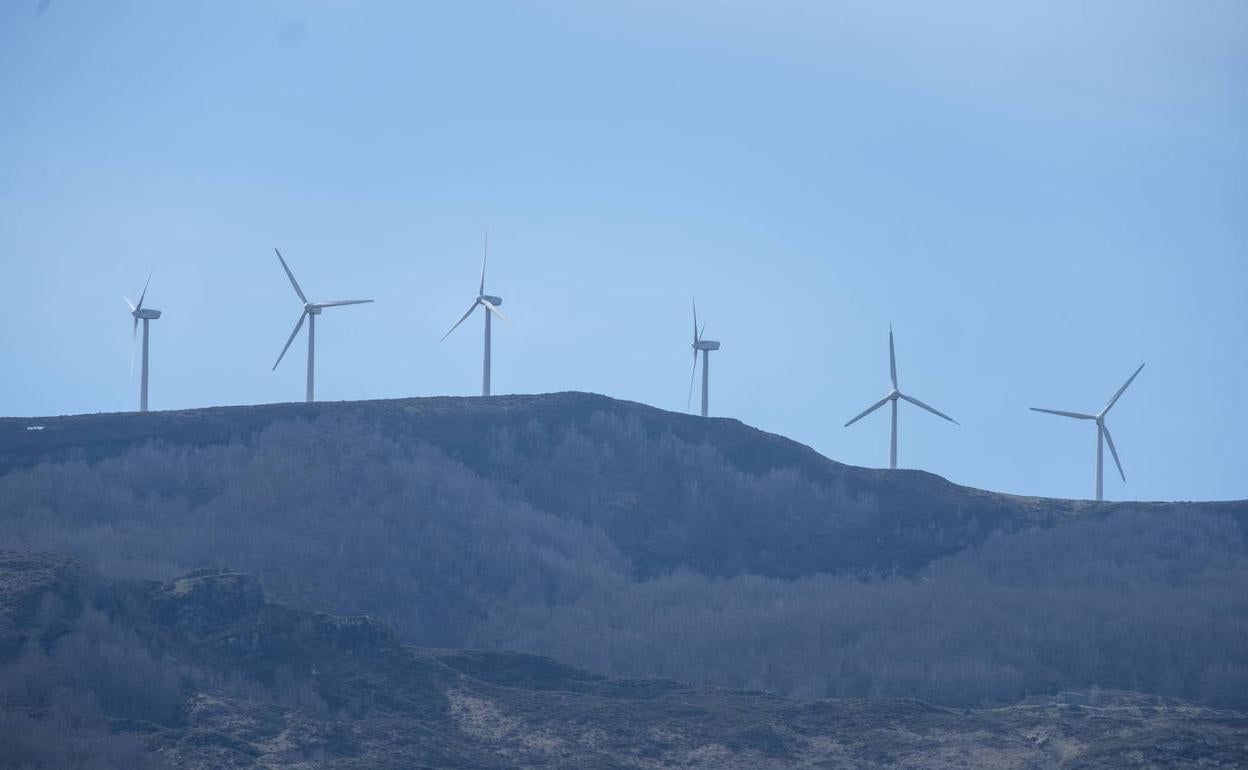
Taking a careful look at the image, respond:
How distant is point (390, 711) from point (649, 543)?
116 ft

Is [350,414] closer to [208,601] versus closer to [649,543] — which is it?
[649,543]

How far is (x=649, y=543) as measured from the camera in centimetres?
8319

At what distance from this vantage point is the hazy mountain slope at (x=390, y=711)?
44375 mm

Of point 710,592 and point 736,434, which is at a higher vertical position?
point 736,434

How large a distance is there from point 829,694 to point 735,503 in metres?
29.3

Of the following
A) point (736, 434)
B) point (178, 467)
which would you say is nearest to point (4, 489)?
point (178, 467)

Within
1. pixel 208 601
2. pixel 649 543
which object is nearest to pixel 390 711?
pixel 208 601

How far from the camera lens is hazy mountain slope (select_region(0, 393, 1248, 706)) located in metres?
62.9

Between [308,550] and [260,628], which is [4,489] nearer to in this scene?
[308,550]

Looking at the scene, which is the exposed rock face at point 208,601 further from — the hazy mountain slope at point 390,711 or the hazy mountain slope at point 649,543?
the hazy mountain slope at point 649,543

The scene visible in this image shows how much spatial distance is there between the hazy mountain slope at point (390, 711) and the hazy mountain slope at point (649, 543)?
25.3 feet

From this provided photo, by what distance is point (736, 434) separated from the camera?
96000mm

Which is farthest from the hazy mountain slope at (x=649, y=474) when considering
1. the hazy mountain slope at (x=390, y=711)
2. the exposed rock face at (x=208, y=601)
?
the hazy mountain slope at (x=390, y=711)

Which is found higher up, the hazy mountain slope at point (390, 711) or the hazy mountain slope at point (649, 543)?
the hazy mountain slope at point (649, 543)
